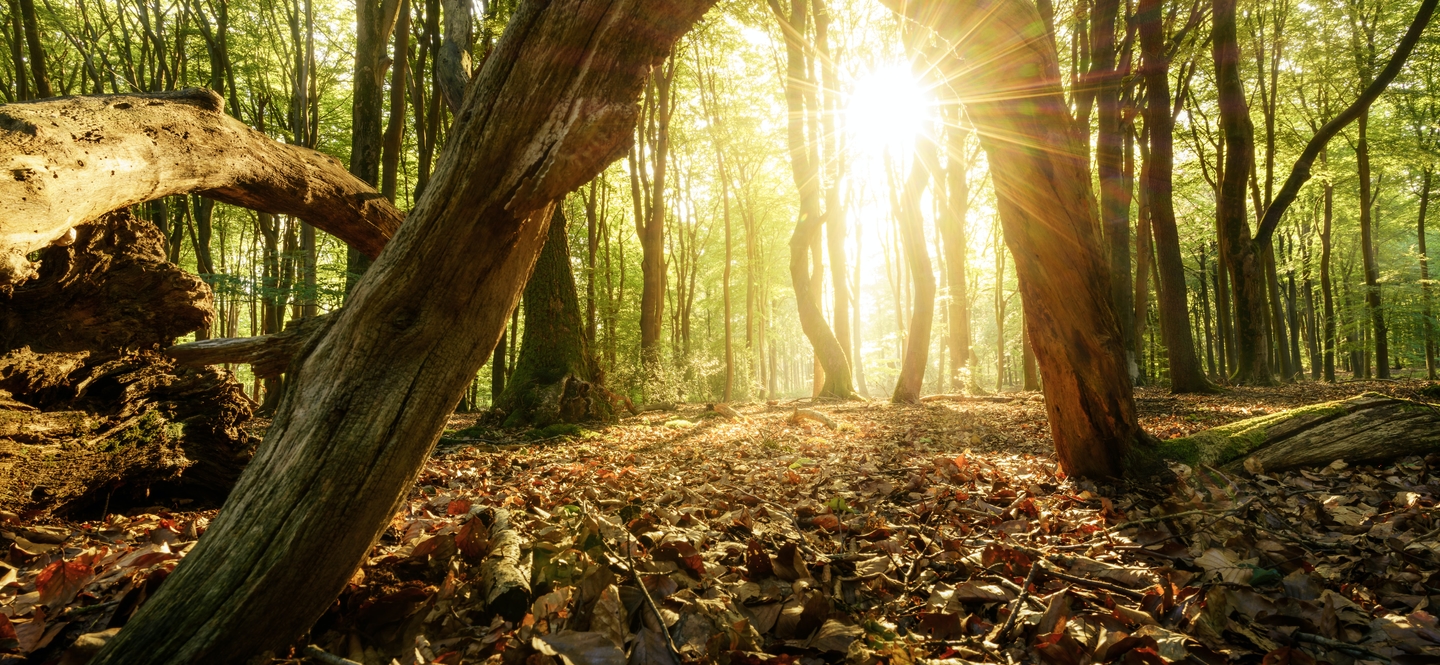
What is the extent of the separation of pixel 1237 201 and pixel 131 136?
46.0 ft

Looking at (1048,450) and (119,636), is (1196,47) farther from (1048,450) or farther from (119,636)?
(119,636)

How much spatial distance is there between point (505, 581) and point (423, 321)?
2.73 feet

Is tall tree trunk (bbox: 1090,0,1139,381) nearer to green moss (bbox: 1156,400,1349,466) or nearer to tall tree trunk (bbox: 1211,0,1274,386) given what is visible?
tall tree trunk (bbox: 1211,0,1274,386)

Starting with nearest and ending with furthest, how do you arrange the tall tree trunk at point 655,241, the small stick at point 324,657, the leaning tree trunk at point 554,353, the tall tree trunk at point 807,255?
1. the small stick at point 324,657
2. the leaning tree trunk at point 554,353
3. the tall tree trunk at point 807,255
4. the tall tree trunk at point 655,241

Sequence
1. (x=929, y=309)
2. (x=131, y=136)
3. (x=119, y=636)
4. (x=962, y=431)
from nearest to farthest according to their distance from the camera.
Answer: (x=119, y=636), (x=131, y=136), (x=962, y=431), (x=929, y=309)

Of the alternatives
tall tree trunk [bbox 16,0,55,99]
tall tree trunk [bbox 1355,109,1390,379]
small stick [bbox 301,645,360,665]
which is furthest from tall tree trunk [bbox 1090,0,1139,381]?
tall tree trunk [bbox 16,0,55,99]

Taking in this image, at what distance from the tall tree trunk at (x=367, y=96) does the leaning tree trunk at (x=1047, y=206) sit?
330 inches

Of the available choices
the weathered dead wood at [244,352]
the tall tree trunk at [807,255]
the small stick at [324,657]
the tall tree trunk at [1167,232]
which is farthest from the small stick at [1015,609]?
the tall tree trunk at [807,255]

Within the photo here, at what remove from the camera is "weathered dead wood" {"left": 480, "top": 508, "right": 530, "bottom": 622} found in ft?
5.58

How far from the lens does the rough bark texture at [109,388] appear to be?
257cm

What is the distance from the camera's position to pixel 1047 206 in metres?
3.26

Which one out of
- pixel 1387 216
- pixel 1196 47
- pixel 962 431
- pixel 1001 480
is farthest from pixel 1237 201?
pixel 1387 216

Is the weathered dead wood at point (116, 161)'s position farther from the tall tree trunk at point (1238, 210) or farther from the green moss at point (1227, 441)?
the tall tree trunk at point (1238, 210)

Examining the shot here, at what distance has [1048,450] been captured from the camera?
16.9 feet
